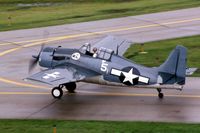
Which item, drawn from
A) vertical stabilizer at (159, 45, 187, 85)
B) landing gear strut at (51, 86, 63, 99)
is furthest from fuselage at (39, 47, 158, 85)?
landing gear strut at (51, 86, 63, 99)

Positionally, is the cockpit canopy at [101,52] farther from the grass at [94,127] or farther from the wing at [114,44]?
the grass at [94,127]

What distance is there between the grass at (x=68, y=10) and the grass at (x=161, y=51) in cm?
1192

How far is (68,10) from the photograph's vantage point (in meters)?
52.2

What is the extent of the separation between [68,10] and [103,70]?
29510mm

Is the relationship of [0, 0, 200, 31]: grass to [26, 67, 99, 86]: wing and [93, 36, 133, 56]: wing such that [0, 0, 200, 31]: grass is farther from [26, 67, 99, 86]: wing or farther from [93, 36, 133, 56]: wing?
[26, 67, 99, 86]: wing

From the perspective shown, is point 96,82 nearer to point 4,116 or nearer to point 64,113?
point 64,113

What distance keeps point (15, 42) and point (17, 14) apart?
549 inches

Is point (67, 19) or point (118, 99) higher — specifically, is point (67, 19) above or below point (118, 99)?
above

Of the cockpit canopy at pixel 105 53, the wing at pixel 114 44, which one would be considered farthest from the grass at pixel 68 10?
the cockpit canopy at pixel 105 53

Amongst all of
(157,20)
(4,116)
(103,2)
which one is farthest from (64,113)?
(103,2)

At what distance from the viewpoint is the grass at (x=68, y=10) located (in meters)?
46.7

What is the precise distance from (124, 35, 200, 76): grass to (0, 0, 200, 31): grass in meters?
11.9

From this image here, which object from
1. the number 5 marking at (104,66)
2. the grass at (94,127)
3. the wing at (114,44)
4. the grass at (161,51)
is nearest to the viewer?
the grass at (94,127)

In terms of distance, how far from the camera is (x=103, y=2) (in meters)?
57.3
